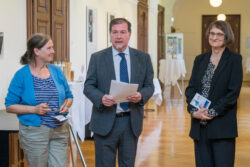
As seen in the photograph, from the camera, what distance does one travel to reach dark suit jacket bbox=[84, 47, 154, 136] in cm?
340

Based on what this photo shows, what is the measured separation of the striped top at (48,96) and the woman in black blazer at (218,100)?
1.11m

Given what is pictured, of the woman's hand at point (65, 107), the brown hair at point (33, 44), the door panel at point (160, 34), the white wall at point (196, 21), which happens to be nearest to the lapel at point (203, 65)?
the woman's hand at point (65, 107)

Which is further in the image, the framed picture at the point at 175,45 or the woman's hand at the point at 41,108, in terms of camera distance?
the framed picture at the point at 175,45

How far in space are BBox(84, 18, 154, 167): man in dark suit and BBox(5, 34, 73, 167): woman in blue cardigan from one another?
266 mm

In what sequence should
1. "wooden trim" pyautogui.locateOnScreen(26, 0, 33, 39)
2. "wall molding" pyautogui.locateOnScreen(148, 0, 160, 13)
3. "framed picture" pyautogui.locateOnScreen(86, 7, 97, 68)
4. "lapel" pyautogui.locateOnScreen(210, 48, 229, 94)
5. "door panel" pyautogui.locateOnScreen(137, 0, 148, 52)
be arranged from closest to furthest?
1. "lapel" pyautogui.locateOnScreen(210, 48, 229, 94)
2. "wooden trim" pyautogui.locateOnScreen(26, 0, 33, 39)
3. "framed picture" pyautogui.locateOnScreen(86, 7, 97, 68)
4. "door panel" pyautogui.locateOnScreen(137, 0, 148, 52)
5. "wall molding" pyautogui.locateOnScreen(148, 0, 160, 13)

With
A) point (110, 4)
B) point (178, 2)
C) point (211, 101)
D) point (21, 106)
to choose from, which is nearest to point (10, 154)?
point (21, 106)

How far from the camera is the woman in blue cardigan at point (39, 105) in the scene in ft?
11.1

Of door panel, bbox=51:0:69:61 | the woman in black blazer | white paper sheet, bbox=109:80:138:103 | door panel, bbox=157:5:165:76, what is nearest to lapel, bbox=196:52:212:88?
the woman in black blazer

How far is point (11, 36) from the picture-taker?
6.22 m

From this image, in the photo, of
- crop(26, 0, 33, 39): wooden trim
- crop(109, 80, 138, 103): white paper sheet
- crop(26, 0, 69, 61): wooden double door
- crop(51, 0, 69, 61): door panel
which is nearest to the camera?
crop(109, 80, 138, 103): white paper sheet

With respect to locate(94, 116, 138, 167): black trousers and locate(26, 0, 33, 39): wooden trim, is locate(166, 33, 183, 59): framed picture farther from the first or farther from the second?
locate(94, 116, 138, 167): black trousers

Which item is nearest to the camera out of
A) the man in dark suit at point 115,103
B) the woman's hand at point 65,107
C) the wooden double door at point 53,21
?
the man in dark suit at point 115,103

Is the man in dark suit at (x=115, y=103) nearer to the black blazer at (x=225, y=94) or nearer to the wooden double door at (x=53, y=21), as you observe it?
the black blazer at (x=225, y=94)

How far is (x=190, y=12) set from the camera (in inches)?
909
